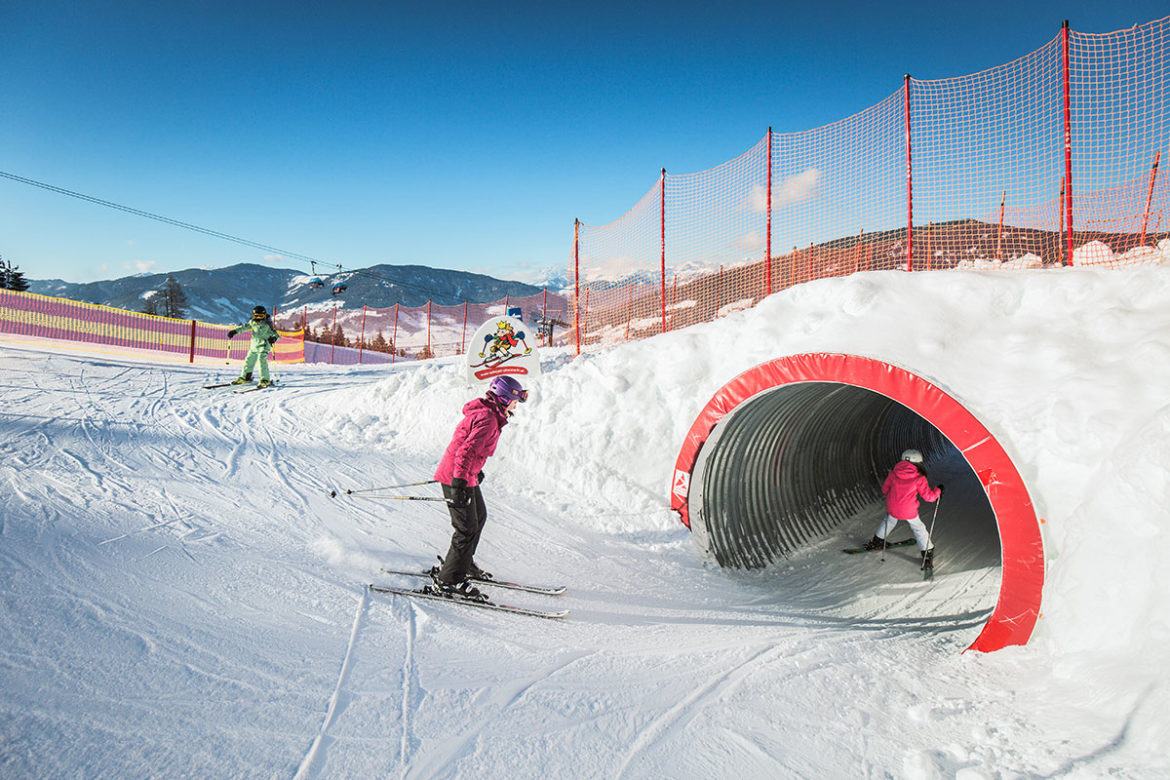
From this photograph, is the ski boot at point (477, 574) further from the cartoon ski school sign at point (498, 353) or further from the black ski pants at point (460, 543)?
the cartoon ski school sign at point (498, 353)

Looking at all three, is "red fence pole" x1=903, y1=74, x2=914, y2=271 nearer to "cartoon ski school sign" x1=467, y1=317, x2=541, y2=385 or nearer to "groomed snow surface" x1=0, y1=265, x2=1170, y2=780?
"groomed snow surface" x1=0, y1=265, x2=1170, y2=780

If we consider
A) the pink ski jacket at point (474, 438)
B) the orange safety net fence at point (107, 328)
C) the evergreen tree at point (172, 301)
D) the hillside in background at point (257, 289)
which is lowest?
the pink ski jacket at point (474, 438)

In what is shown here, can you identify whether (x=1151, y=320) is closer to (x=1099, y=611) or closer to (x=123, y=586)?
(x=1099, y=611)

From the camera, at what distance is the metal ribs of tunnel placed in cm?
646

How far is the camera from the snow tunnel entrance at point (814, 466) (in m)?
4.22

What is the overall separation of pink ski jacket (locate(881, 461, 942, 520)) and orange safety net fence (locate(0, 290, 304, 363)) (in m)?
18.2

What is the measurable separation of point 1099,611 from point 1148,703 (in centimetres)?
75

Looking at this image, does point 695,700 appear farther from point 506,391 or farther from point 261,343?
point 261,343

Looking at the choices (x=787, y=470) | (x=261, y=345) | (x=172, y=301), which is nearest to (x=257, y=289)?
(x=172, y=301)

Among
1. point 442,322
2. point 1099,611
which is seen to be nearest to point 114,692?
point 1099,611

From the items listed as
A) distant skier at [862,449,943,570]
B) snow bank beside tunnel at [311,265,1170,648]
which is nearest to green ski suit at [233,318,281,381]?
snow bank beside tunnel at [311,265,1170,648]

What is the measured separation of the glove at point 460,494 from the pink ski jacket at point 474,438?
36 millimetres

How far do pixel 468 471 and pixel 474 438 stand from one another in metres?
0.27

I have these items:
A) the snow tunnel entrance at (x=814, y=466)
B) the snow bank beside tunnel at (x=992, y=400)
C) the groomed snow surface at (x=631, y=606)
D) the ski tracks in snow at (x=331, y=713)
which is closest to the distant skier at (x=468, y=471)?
the groomed snow surface at (x=631, y=606)
